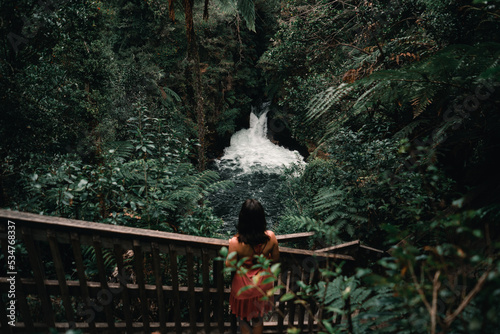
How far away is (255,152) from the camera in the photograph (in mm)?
16328

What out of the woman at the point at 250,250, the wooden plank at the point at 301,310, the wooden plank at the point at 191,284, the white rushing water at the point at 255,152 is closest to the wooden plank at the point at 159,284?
the wooden plank at the point at 191,284

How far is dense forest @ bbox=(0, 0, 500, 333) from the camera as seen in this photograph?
1.25 m

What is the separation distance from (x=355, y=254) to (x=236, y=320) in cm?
142

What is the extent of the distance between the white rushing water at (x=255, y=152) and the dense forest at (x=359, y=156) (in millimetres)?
6898

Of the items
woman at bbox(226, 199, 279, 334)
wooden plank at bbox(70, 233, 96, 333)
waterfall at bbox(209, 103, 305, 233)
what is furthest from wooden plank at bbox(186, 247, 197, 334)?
waterfall at bbox(209, 103, 305, 233)

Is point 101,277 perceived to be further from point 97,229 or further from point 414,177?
point 414,177

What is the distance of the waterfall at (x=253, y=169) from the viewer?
11484 mm

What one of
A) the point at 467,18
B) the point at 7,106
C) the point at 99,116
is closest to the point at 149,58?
the point at 99,116

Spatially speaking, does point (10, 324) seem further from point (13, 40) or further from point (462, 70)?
point (462, 70)

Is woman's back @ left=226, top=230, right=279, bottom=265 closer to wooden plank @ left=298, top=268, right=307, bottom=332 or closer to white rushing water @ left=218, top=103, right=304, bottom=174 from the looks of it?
wooden plank @ left=298, top=268, right=307, bottom=332

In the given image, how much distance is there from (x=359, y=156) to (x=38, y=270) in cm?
392

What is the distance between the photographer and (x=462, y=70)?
2.68 meters

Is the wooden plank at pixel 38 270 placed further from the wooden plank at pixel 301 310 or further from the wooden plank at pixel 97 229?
the wooden plank at pixel 301 310

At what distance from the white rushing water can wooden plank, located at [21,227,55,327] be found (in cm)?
1242
